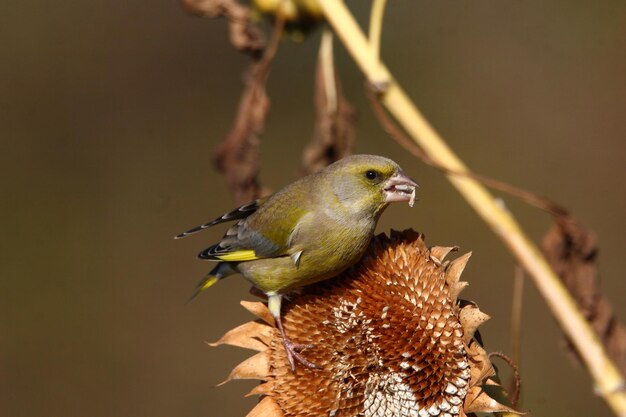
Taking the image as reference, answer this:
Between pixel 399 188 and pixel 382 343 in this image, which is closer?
pixel 382 343

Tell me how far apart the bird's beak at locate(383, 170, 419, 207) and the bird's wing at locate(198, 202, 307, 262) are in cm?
38

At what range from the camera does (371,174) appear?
3285mm

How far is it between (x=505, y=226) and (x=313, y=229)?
76 cm

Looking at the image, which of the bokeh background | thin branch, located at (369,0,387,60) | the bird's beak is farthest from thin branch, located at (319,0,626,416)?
the bokeh background

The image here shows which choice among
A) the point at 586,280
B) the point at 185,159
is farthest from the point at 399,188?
the point at 185,159

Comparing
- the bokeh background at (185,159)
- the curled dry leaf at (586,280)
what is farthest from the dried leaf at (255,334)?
the bokeh background at (185,159)

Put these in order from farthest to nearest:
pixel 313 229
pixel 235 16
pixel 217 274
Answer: pixel 235 16 < pixel 217 274 < pixel 313 229

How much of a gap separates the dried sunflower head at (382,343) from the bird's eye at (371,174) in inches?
9.7

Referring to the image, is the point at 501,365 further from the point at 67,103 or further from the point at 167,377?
the point at 67,103

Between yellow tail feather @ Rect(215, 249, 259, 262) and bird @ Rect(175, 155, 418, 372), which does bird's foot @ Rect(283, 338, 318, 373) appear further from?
yellow tail feather @ Rect(215, 249, 259, 262)

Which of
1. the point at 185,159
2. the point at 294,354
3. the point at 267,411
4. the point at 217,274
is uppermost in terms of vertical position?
the point at 185,159

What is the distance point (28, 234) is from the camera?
29.6 ft

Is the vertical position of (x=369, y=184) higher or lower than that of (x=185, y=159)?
lower

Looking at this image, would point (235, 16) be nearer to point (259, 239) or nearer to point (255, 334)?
point (259, 239)
